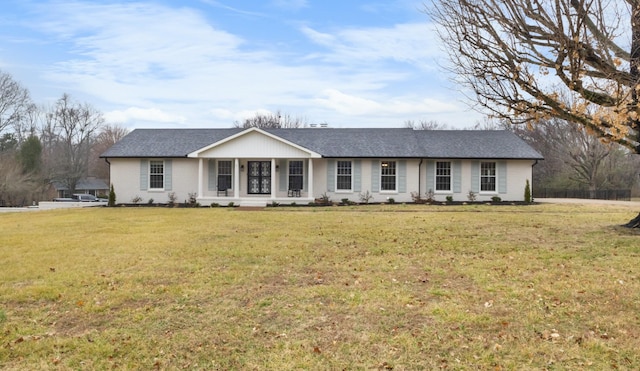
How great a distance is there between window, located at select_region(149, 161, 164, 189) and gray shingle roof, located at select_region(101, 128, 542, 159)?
0.61 meters

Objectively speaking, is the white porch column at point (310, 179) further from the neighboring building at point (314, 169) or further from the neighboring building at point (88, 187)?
the neighboring building at point (88, 187)

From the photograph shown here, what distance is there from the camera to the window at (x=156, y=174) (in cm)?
2530

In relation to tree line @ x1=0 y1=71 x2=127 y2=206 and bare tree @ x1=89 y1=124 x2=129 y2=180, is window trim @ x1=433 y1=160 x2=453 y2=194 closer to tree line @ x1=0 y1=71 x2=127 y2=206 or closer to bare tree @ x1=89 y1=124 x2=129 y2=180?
tree line @ x1=0 y1=71 x2=127 y2=206

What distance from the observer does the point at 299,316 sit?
502 centimetres

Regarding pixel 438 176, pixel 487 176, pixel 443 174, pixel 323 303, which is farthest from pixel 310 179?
pixel 323 303

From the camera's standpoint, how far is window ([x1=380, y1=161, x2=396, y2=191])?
80.6 ft

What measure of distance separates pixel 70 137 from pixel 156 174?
36492 mm

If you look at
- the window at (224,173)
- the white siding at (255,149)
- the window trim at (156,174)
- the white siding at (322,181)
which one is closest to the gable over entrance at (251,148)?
the white siding at (255,149)

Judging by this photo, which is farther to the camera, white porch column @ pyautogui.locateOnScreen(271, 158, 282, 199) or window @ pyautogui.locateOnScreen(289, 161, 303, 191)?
window @ pyautogui.locateOnScreen(289, 161, 303, 191)

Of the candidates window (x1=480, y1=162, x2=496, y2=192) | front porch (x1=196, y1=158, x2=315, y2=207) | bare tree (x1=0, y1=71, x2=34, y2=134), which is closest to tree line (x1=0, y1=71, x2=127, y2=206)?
bare tree (x1=0, y1=71, x2=34, y2=134)

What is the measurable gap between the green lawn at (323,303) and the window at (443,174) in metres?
14.2

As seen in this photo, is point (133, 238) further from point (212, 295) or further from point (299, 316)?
point (299, 316)

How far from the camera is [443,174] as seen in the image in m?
24.8

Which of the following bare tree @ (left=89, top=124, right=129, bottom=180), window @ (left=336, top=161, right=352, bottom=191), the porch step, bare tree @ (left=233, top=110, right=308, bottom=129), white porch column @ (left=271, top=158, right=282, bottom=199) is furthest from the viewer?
bare tree @ (left=233, top=110, right=308, bottom=129)
